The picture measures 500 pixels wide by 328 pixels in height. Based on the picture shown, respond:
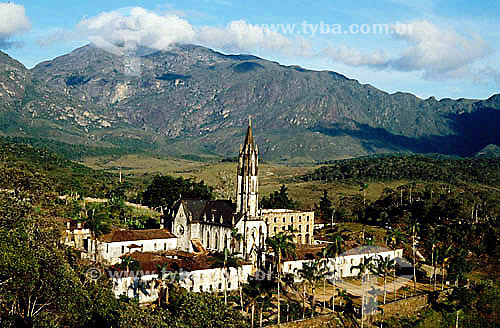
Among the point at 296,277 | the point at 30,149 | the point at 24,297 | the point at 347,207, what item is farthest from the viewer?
the point at 30,149

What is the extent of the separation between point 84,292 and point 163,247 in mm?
35747

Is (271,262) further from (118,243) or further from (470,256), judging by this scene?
(470,256)

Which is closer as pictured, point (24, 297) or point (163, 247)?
point (24, 297)

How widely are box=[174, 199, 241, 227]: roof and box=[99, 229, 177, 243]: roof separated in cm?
419

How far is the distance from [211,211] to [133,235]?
11.1 metres

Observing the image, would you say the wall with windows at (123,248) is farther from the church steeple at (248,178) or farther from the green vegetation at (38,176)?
the green vegetation at (38,176)

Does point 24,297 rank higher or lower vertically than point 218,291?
higher

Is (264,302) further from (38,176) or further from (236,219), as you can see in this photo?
(38,176)

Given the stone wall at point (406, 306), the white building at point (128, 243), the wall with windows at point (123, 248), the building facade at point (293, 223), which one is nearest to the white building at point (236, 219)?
the white building at point (128, 243)

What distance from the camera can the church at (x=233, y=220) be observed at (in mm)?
67688

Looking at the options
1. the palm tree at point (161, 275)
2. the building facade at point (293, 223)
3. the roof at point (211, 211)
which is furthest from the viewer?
the building facade at point (293, 223)

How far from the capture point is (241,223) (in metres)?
68.2

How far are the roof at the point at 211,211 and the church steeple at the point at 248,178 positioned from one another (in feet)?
5.74

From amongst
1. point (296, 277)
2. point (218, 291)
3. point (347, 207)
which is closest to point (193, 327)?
point (218, 291)
